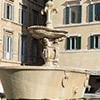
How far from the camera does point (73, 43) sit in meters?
31.6

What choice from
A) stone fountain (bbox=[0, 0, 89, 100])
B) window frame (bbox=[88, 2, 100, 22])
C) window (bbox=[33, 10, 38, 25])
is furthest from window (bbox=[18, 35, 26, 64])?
stone fountain (bbox=[0, 0, 89, 100])

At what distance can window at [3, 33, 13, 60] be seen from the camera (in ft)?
101

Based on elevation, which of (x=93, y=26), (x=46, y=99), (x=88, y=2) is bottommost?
(x=46, y=99)

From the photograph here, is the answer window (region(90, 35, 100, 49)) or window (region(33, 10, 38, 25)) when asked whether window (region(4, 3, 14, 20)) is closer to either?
window (region(33, 10, 38, 25))

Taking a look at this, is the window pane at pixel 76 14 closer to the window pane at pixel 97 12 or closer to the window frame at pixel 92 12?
the window frame at pixel 92 12

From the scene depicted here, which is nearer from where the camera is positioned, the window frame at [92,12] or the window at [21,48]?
the window frame at [92,12]

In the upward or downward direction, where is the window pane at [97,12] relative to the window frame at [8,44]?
upward

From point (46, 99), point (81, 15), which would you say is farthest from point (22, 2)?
point (46, 99)

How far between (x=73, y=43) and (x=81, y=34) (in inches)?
41.4

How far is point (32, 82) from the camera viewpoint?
34.0ft

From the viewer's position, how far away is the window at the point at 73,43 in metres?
31.4

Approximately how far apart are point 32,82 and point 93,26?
21.2 m

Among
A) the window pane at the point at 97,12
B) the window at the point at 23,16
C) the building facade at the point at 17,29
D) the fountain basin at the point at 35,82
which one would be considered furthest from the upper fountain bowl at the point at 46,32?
the window at the point at 23,16

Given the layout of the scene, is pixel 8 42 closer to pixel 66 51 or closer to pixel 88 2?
pixel 66 51
